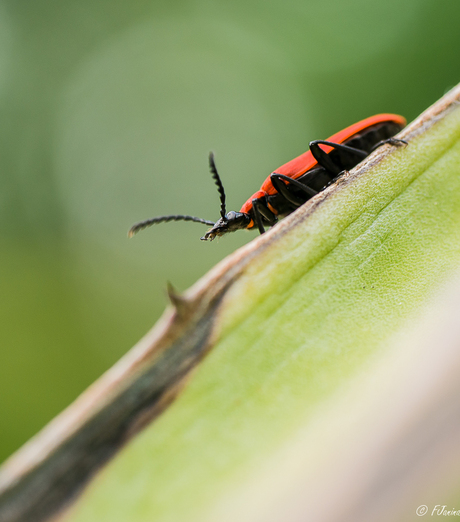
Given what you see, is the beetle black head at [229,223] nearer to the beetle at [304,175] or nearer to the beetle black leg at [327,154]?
the beetle at [304,175]

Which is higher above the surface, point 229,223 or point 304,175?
point 229,223

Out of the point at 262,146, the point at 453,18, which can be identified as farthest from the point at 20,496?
the point at 262,146

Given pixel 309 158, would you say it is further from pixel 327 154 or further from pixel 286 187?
pixel 286 187

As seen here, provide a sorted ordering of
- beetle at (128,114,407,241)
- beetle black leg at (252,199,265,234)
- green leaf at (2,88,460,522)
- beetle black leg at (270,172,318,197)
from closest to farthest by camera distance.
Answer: green leaf at (2,88,460,522) < beetle black leg at (270,172,318,197) < beetle at (128,114,407,241) < beetle black leg at (252,199,265,234)

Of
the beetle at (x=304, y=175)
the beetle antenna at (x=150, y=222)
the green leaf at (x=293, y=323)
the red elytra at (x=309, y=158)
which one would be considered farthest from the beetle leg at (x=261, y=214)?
the green leaf at (x=293, y=323)

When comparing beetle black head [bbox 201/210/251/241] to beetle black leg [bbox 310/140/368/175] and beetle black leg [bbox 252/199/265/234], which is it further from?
beetle black leg [bbox 310/140/368/175]

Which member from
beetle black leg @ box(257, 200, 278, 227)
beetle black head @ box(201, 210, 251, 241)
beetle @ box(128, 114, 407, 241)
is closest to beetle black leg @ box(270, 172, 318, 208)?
beetle @ box(128, 114, 407, 241)

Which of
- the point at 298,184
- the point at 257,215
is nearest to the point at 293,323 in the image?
the point at 298,184
